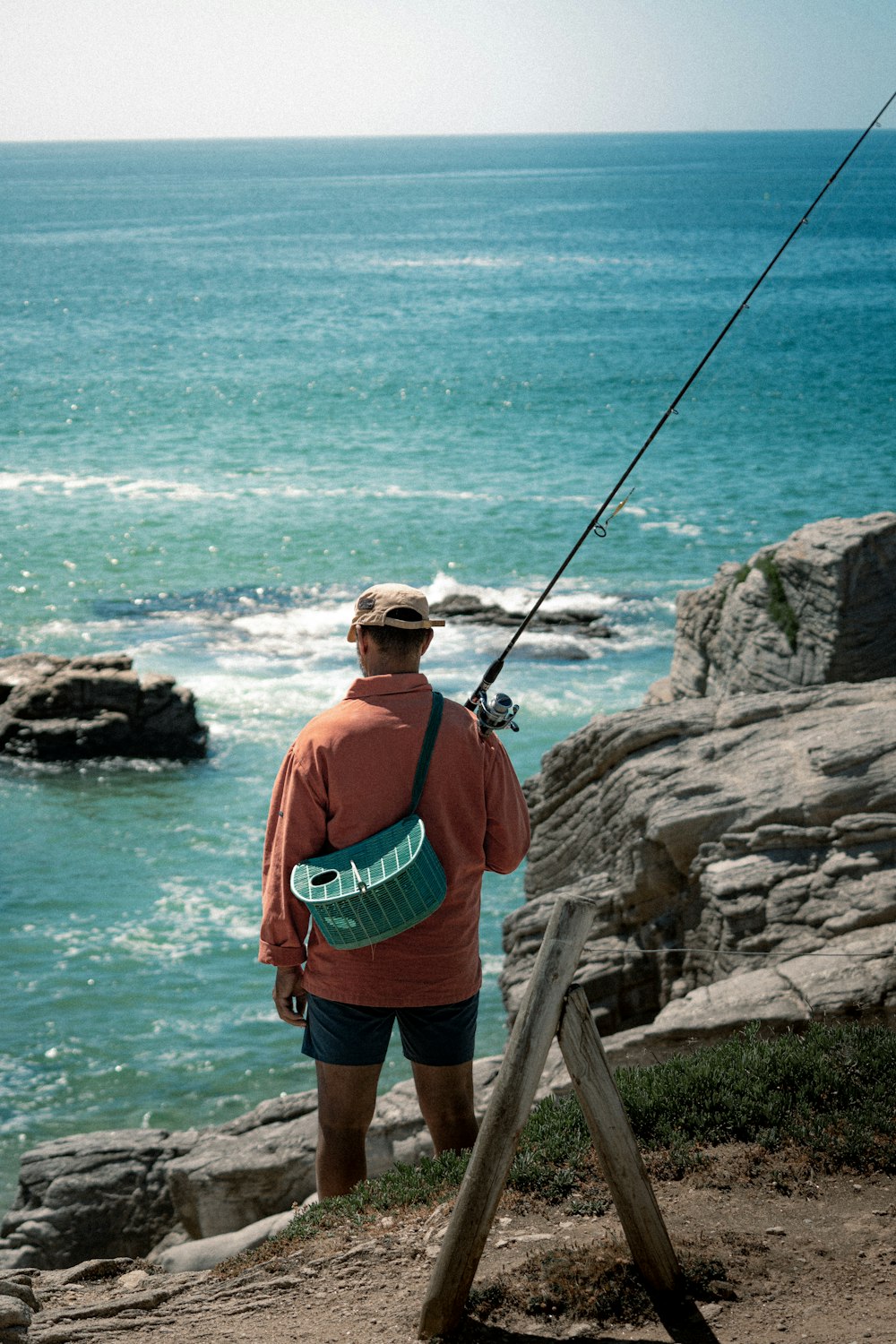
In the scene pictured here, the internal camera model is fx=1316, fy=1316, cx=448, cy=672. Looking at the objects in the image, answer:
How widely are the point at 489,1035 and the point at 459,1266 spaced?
783 centimetres

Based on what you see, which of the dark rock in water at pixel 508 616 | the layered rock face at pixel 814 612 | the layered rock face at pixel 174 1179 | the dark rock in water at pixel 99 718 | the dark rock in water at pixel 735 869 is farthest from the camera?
the dark rock in water at pixel 508 616

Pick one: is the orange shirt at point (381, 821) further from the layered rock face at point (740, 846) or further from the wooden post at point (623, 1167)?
the layered rock face at point (740, 846)

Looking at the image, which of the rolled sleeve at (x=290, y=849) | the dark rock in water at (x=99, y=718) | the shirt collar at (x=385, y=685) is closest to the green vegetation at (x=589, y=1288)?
the rolled sleeve at (x=290, y=849)

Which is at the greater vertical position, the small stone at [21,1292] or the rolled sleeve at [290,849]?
the rolled sleeve at [290,849]

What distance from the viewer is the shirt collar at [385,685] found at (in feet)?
15.0

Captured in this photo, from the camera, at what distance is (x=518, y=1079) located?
388 cm

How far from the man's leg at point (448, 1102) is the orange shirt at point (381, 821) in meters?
0.35

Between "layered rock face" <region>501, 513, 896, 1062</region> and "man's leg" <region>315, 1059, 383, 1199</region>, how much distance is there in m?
1.60

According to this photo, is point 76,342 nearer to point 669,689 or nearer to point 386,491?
point 386,491

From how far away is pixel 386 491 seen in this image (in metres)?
34.3

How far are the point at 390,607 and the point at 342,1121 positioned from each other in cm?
187

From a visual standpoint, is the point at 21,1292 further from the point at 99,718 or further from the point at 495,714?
the point at 99,718

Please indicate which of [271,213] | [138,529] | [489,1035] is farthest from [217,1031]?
[271,213]

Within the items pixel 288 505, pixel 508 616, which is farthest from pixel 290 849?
pixel 288 505
